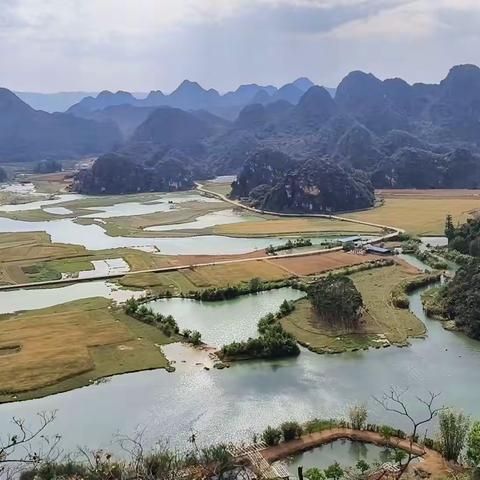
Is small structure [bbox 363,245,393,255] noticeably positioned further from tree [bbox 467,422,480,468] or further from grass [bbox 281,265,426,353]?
tree [bbox 467,422,480,468]

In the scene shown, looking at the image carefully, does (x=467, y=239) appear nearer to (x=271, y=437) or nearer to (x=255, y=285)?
(x=255, y=285)

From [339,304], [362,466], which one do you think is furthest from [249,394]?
[339,304]

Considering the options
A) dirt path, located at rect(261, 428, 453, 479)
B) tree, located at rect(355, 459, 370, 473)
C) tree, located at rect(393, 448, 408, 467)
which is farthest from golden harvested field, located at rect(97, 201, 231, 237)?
tree, located at rect(355, 459, 370, 473)

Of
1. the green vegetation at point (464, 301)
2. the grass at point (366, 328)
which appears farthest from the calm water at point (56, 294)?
the green vegetation at point (464, 301)

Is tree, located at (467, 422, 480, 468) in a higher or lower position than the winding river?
higher

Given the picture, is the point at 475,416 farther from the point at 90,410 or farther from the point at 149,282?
the point at 149,282

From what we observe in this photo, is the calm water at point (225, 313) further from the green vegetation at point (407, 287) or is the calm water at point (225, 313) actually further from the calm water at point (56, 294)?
the green vegetation at point (407, 287)

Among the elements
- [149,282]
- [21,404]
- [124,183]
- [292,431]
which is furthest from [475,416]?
[124,183]
